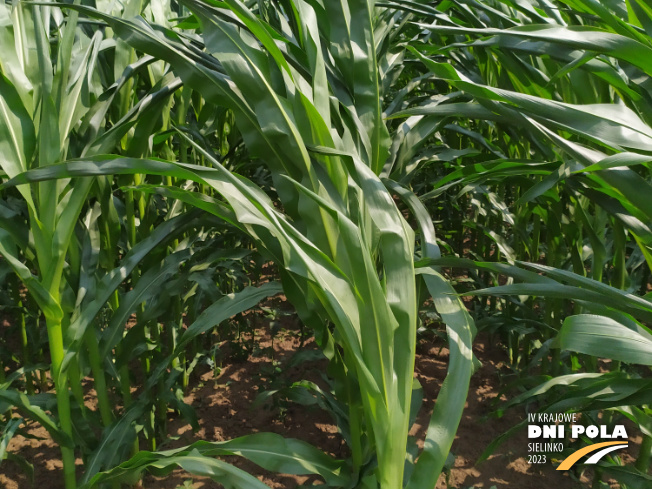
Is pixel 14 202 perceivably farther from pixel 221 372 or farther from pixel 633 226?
pixel 633 226

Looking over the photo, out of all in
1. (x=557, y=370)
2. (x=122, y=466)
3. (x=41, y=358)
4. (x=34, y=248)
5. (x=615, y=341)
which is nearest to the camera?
(x=615, y=341)

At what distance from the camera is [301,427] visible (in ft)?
6.59

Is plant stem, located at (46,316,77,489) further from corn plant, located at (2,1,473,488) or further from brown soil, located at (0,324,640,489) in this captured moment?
brown soil, located at (0,324,640,489)

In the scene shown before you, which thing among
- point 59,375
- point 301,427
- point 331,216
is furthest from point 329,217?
point 301,427

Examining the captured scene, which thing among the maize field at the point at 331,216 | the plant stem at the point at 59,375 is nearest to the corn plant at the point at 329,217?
the maize field at the point at 331,216

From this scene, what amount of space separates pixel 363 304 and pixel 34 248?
805 mm

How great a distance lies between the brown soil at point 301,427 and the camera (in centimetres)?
174

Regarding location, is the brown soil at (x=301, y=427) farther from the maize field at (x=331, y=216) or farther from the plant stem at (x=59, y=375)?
the plant stem at (x=59, y=375)

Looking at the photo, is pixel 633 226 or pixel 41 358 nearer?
pixel 633 226

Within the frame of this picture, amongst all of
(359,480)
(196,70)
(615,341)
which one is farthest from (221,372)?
(615,341)

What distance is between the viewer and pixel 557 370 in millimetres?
1743

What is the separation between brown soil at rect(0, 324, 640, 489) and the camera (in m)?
1.74

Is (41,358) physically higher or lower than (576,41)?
lower

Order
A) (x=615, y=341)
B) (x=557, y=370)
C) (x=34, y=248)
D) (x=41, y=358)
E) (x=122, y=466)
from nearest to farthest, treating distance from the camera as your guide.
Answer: (x=615, y=341) < (x=122, y=466) < (x=34, y=248) < (x=557, y=370) < (x=41, y=358)
